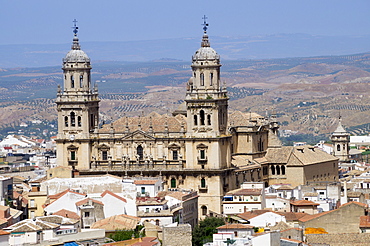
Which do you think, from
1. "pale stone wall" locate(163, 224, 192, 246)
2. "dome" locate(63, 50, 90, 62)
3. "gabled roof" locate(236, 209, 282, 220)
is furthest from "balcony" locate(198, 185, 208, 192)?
"pale stone wall" locate(163, 224, 192, 246)

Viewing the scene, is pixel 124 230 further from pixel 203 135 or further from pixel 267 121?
pixel 267 121

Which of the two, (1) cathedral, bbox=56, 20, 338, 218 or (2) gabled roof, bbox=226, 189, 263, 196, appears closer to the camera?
(2) gabled roof, bbox=226, 189, 263, 196

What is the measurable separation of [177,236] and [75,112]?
4348cm

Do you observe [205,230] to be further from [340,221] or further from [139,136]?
[139,136]

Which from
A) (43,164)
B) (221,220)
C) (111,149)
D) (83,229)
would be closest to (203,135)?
(111,149)

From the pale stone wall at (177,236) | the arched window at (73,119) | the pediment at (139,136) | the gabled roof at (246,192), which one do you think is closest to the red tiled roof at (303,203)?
the gabled roof at (246,192)

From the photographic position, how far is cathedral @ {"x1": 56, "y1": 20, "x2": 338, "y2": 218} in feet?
369

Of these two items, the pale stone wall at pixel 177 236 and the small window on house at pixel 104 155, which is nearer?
the pale stone wall at pixel 177 236

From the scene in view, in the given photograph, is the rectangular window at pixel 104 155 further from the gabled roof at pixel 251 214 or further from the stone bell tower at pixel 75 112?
the gabled roof at pixel 251 214

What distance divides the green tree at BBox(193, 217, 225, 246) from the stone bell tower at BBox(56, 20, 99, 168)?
79.9ft

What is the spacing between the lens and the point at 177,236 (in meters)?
75.9

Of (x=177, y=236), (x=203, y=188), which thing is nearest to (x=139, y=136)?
(x=203, y=188)

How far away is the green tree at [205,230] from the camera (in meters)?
83.6

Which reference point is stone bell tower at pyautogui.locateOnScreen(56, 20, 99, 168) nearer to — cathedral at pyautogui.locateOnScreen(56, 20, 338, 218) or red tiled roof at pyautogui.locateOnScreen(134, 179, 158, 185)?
cathedral at pyautogui.locateOnScreen(56, 20, 338, 218)
